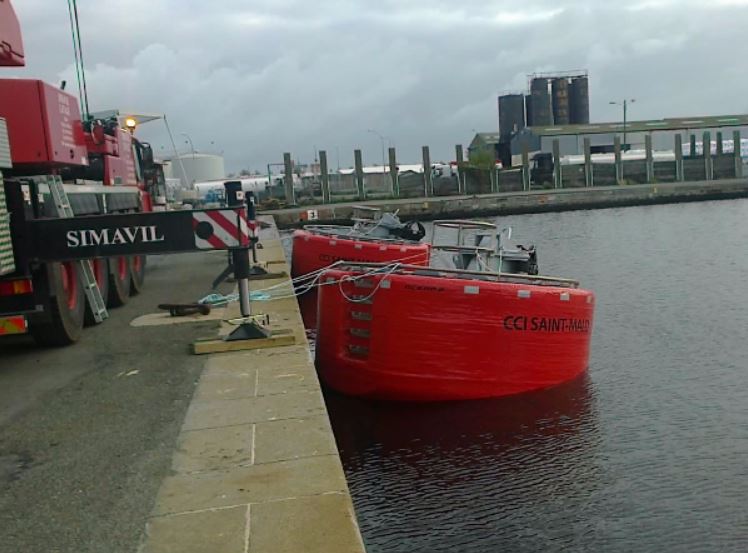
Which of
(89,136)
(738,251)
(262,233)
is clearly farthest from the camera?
(262,233)

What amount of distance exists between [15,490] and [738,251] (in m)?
22.0

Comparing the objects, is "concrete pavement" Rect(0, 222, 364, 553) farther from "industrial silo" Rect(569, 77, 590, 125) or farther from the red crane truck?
"industrial silo" Rect(569, 77, 590, 125)

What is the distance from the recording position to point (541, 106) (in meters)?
97.8

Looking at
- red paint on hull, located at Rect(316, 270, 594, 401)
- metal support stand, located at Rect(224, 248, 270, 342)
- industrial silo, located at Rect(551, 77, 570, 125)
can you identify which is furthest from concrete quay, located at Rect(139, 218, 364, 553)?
industrial silo, located at Rect(551, 77, 570, 125)

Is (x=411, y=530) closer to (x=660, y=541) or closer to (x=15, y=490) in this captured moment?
(x=660, y=541)

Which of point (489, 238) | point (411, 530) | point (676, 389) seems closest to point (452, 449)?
point (411, 530)

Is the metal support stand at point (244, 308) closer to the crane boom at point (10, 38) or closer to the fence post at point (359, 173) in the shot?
the crane boom at point (10, 38)

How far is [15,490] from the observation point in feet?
15.8

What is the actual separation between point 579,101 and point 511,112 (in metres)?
9.27

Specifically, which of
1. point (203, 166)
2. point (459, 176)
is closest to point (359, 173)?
point (459, 176)

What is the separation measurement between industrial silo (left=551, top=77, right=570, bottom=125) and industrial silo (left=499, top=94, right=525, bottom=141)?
4.32 metres

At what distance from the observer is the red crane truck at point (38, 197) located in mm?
7816

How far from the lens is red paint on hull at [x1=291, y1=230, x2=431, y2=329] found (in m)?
15.4

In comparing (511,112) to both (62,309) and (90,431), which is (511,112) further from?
(90,431)
